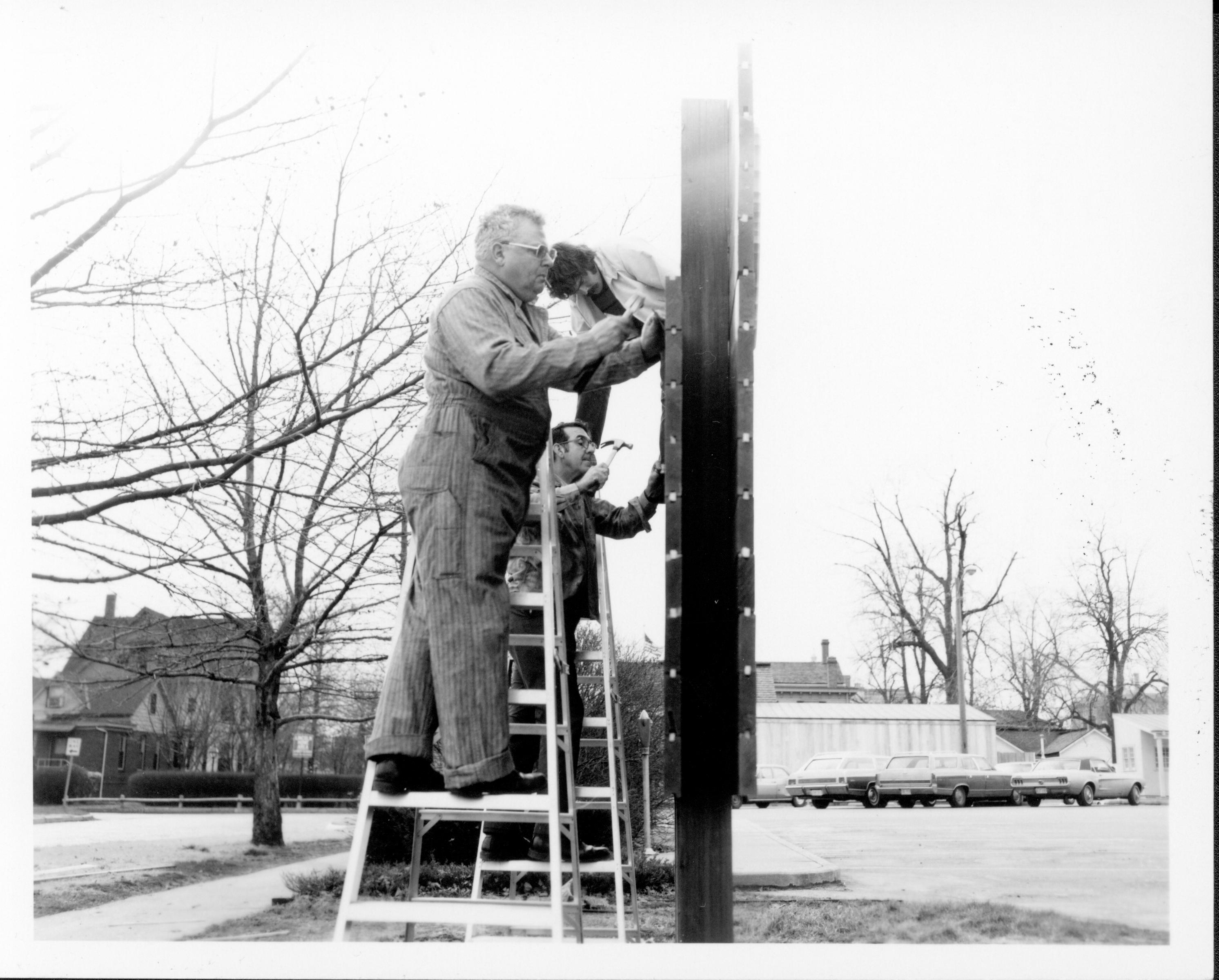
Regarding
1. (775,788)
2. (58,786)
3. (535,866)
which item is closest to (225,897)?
(58,786)

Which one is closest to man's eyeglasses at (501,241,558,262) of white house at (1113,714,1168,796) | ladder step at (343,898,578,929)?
ladder step at (343,898,578,929)

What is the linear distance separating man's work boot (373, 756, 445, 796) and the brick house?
3.31 metres

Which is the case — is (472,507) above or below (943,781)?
above

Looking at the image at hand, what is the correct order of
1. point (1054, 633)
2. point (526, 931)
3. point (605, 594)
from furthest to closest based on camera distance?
point (1054, 633), point (526, 931), point (605, 594)

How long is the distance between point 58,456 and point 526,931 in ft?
8.40

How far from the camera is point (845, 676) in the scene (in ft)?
15.8

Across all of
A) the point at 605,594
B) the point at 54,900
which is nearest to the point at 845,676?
the point at 605,594

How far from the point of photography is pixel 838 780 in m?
4.77

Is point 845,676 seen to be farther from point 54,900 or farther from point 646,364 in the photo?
point 54,900

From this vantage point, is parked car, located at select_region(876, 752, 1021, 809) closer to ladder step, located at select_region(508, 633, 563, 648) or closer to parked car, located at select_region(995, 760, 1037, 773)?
parked car, located at select_region(995, 760, 1037, 773)

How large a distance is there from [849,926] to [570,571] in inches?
66.0

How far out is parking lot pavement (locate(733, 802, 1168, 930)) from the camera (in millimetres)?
3678

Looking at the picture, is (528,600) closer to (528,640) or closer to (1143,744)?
(528,640)

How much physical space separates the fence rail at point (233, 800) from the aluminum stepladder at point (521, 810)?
3.96 meters
